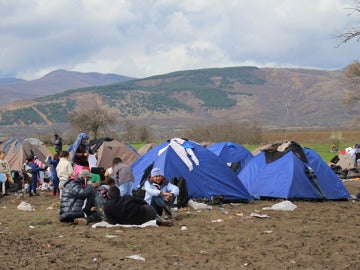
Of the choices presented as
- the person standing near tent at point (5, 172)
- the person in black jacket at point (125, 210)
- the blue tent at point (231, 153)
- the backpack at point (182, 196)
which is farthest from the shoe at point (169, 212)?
the blue tent at point (231, 153)

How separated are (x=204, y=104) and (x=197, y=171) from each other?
15495cm

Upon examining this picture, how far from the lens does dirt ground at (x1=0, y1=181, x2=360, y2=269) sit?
7.71 metres

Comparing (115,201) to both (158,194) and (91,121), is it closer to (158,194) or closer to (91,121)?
(158,194)

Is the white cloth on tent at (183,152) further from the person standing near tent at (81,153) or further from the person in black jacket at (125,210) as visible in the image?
the person in black jacket at (125,210)

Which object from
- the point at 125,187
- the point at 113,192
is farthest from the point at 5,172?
the point at 113,192

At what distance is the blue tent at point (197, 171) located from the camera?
573 inches

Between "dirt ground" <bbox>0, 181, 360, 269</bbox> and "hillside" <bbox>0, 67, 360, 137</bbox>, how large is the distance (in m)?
117

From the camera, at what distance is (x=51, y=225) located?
11.0 m

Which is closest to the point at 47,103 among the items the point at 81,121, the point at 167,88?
the point at 167,88

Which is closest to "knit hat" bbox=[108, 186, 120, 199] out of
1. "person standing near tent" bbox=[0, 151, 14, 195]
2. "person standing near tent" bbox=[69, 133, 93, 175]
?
"person standing near tent" bbox=[69, 133, 93, 175]

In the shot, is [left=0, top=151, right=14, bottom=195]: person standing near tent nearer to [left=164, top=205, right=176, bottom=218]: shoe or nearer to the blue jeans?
the blue jeans

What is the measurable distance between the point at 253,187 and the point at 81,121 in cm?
5637

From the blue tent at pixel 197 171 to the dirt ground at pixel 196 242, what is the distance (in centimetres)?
169

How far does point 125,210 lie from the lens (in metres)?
10.5
